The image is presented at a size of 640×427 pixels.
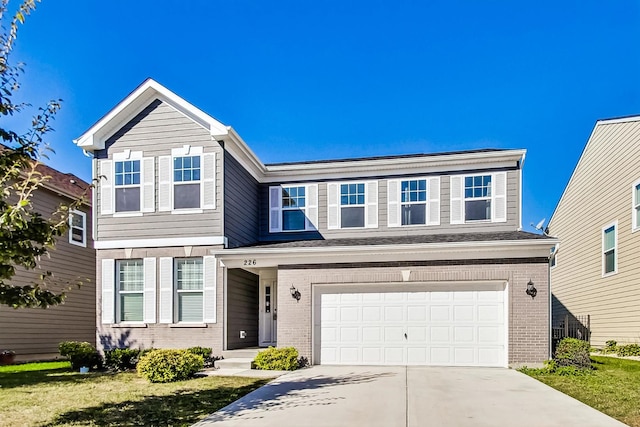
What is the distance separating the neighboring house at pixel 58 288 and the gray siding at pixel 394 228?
606 cm

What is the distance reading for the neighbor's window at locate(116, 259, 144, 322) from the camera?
13852 millimetres

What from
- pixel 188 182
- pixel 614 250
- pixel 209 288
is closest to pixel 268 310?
pixel 209 288

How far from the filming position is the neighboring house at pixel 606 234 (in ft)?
47.2

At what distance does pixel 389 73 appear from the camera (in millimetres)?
18781

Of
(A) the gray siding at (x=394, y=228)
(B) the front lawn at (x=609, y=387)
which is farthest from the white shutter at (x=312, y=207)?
(B) the front lawn at (x=609, y=387)

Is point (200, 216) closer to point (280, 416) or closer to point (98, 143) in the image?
point (98, 143)

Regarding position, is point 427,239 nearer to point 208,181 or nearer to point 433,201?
point 433,201

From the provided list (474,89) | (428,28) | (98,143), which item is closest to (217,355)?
(98,143)

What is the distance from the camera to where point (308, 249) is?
12750 mm

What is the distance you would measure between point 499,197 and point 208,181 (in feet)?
28.9

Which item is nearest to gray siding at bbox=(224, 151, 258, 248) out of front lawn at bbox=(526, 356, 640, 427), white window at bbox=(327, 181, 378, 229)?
white window at bbox=(327, 181, 378, 229)

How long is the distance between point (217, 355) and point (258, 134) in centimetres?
959

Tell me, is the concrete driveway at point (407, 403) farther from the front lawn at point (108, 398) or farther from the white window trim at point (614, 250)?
the white window trim at point (614, 250)

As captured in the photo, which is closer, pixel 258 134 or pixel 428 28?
pixel 428 28
